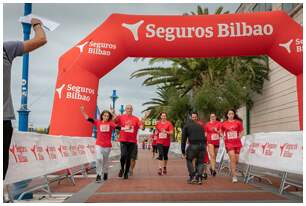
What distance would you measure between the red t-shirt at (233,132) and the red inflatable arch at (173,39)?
3.50m

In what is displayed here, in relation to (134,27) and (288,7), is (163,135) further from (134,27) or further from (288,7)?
(288,7)

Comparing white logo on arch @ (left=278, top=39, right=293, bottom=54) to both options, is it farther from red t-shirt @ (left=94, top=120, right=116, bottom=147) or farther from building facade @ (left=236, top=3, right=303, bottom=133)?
building facade @ (left=236, top=3, right=303, bottom=133)

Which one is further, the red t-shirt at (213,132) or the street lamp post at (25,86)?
the red t-shirt at (213,132)

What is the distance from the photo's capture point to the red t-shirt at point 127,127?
11.2 metres

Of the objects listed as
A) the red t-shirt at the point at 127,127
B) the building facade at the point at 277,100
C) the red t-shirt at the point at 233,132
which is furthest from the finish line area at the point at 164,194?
the building facade at the point at 277,100

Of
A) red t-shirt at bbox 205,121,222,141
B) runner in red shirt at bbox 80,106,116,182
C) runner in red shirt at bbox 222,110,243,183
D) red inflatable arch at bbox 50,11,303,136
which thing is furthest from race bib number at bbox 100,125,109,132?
red t-shirt at bbox 205,121,222,141

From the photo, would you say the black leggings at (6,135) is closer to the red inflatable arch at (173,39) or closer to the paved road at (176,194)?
the paved road at (176,194)

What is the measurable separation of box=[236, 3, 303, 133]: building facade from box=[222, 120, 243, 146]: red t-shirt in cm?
1475

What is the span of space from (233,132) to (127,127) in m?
2.68

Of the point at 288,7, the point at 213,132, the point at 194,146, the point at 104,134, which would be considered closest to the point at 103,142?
the point at 104,134

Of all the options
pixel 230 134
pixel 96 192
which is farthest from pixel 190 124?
pixel 96 192

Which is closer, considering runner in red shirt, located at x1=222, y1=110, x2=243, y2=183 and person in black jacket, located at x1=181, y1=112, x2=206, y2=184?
person in black jacket, located at x1=181, y1=112, x2=206, y2=184

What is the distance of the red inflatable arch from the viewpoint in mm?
13141

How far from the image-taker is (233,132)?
10516 mm
